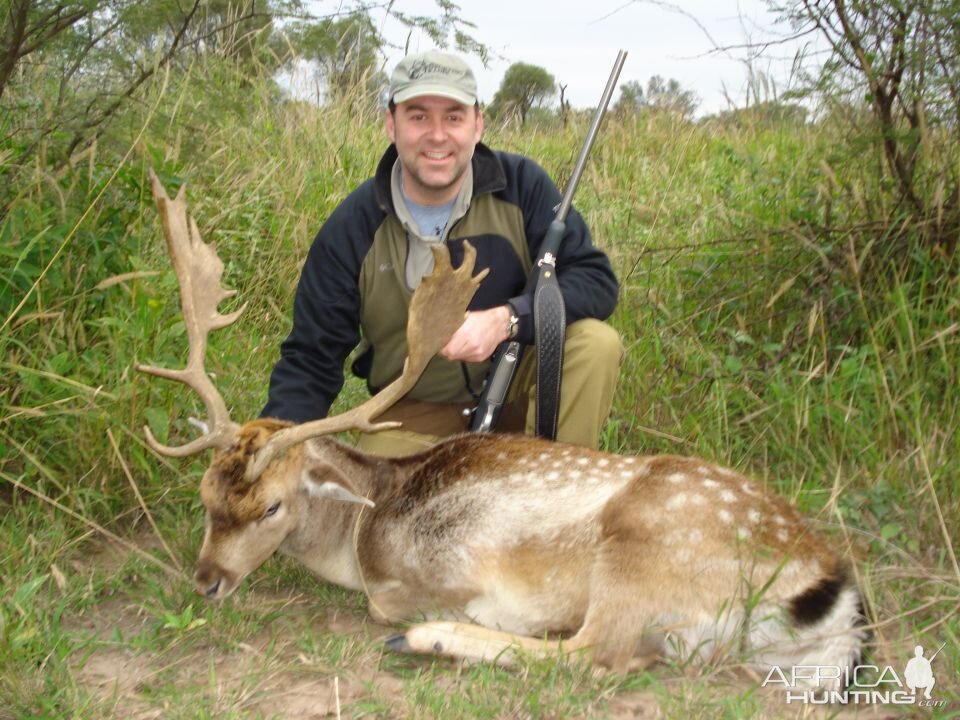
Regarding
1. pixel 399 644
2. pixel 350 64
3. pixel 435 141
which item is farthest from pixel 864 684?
pixel 350 64

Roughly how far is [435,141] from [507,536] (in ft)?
6.16

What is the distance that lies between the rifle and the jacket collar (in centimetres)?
33

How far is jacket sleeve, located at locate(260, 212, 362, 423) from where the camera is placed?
461cm

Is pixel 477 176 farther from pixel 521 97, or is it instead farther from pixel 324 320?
pixel 521 97

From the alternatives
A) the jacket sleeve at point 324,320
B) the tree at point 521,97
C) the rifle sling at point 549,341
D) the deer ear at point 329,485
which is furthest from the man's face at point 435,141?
Result: the tree at point 521,97

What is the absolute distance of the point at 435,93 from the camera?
4.55 metres

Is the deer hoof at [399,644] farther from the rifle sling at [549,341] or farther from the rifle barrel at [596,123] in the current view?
the rifle barrel at [596,123]

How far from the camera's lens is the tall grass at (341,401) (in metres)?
3.43

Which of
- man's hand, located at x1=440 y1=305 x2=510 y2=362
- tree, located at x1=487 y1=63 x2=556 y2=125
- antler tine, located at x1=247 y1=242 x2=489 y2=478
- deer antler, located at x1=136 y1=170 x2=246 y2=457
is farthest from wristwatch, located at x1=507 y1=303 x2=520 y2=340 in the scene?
tree, located at x1=487 y1=63 x2=556 y2=125

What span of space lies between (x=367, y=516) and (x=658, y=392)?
1.83 meters

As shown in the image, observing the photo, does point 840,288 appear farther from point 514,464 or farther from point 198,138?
point 198,138

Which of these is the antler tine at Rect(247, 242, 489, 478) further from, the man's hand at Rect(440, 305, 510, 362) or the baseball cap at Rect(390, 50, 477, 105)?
the baseball cap at Rect(390, 50, 477, 105)

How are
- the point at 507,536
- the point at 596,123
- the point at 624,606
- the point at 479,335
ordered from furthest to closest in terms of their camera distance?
the point at 596,123 → the point at 479,335 → the point at 507,536 → the point at 624,606

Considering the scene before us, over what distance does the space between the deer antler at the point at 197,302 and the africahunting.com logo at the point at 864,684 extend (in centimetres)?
205
